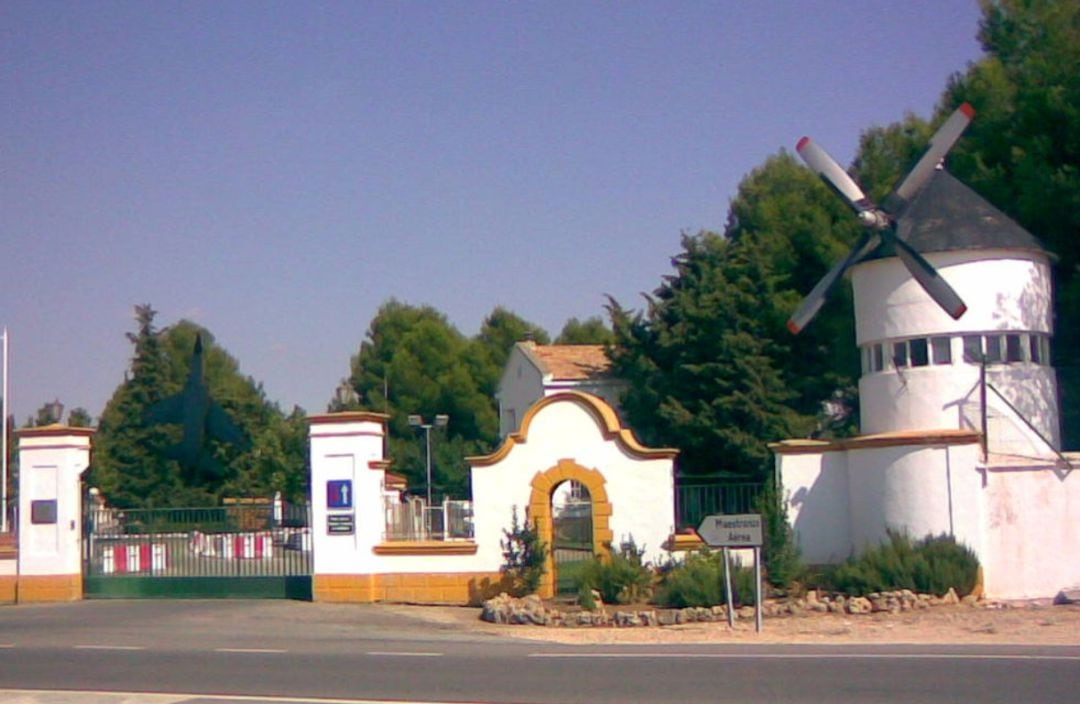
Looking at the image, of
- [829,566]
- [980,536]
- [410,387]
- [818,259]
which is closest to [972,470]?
[980,536]

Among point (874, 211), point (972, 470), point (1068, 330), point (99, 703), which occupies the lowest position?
point (99, 703)

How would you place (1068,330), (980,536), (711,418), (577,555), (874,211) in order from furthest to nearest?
(711,418) < (1068,330) < (577,555) < (874,211) < (980,536)

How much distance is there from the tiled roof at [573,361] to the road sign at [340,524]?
89.3ft

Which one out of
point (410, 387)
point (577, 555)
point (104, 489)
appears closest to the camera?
point (577, 555)

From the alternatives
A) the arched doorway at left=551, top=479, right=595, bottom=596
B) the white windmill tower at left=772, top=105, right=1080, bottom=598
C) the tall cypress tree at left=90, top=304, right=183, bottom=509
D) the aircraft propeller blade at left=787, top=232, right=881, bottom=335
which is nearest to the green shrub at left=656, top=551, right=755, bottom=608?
the arched doorway at left=551, top=479, right=595, bottom=596

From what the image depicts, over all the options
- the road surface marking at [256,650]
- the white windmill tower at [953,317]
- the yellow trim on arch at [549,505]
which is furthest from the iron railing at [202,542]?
the white windmill tower at [953,317]

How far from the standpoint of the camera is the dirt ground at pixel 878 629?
1958 cm

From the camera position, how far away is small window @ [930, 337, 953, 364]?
2614 cm

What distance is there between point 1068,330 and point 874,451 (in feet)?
28.9

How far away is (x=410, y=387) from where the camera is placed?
6812cm

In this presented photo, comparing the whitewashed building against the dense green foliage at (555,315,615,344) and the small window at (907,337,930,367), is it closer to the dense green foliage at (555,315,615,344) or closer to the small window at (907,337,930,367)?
the small window at (907,337,930,367)

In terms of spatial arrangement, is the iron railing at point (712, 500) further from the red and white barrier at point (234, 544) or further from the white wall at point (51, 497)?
the white wall at point (51, 497)

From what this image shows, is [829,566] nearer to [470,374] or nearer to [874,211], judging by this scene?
[874,211]

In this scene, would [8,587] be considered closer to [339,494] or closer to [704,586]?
[339,494]
